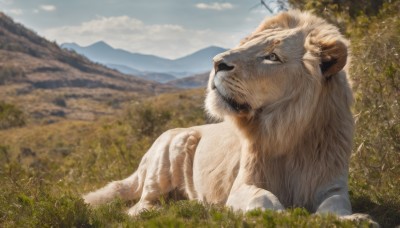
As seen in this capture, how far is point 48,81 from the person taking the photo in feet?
479

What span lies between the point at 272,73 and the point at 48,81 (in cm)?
14775

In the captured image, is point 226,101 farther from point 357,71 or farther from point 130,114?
point 130,114

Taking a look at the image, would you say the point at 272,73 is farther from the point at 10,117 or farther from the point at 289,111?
the point at 10,117

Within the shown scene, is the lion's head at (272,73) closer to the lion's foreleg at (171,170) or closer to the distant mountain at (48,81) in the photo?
the lion's foreleg at (171,170)

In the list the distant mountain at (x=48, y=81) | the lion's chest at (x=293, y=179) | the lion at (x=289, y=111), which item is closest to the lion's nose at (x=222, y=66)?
the lion at (x=289, y=111)

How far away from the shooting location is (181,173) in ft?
22.4

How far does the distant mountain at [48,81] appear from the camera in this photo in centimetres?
10631

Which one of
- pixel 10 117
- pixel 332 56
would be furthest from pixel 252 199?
pixel 10 117

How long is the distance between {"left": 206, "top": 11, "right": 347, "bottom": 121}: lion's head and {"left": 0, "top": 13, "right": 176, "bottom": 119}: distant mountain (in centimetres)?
8562

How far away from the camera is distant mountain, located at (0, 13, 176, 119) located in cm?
10631

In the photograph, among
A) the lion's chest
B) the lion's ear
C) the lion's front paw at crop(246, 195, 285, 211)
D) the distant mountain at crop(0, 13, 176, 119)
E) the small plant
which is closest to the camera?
the lion's front paw at crop(246, 195, 285, 211)

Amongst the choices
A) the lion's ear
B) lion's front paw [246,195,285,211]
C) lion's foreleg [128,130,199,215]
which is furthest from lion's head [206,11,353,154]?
lion's foreleg [128,130,199,215]

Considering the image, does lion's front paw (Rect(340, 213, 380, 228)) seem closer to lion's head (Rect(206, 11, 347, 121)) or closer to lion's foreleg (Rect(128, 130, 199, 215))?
lion's head (Rect(206, 11, 347, 121))

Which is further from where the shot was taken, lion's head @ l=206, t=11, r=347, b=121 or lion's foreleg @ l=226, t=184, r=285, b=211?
lion's head @ l=206, t=11, r=347, b=121
